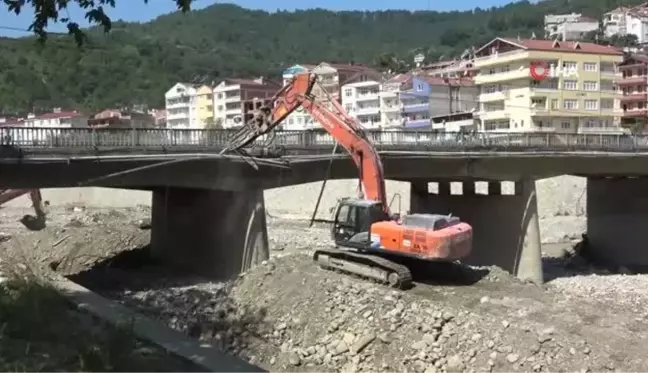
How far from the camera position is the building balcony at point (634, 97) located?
96625mm

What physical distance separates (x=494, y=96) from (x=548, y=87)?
526cm

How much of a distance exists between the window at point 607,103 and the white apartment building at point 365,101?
1070 inches

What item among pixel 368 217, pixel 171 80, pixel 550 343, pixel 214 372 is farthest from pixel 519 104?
pixel 171 80

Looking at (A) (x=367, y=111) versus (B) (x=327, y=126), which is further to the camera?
(A) (x=367, y=111)

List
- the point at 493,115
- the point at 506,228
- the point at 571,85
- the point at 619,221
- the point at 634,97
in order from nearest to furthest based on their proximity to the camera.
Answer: the point at 506,228 → the point at 619,221 → the point at 571,85 → the point at 493,115 → the point at 634,97

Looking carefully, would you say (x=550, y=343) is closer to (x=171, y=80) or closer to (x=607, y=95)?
(x=607, y=95)

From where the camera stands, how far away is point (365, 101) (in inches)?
4252

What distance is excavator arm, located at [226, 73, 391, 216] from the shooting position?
1096 inches

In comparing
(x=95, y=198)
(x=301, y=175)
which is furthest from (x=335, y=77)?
(x=301, y=175)

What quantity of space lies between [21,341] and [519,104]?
74.2 meters

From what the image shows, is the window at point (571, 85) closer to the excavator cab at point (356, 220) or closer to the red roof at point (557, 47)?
the red roof at point (557, 47)

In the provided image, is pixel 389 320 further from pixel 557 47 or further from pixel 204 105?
pixel 204 105

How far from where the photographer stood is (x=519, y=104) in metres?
83.2

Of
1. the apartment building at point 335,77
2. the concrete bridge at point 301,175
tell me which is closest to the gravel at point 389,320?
the concrete bridge at point 301,175
